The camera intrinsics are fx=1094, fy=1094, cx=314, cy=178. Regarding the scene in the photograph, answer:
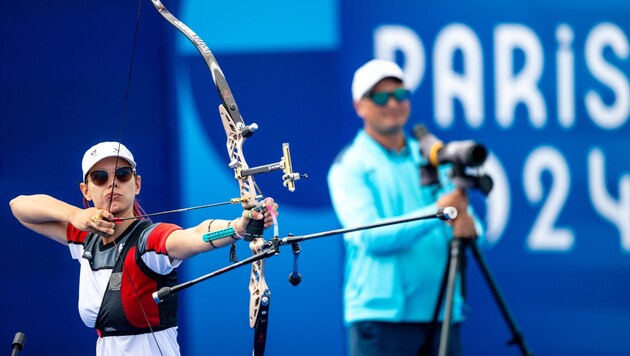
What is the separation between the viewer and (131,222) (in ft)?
10.5

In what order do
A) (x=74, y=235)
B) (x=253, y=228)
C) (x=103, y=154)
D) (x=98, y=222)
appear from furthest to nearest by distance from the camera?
(x=74, y=235), (x=103, y=154), (x=98, y=222), (x=253, y=228)

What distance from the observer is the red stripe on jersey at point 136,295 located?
3070 mm

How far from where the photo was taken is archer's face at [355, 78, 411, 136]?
140 inches

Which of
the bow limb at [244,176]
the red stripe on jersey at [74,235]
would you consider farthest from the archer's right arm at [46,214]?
the bow limb at [244,176]

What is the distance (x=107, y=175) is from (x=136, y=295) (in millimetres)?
365

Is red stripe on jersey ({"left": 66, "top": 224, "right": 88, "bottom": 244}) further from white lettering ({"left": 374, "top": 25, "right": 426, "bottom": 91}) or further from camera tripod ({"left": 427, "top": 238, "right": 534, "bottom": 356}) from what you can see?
white lettering ({"left": 374, "top": 25, "right": 426, "bottom": 91})

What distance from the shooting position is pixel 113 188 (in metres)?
3.13

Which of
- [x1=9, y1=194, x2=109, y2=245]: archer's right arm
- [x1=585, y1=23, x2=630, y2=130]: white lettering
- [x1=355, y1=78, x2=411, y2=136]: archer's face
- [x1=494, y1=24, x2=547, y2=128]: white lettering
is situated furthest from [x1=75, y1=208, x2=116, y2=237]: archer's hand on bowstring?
[x1=585, y1=23, x2=630, y2=130]: white lettering

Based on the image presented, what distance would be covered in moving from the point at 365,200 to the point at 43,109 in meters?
1.31

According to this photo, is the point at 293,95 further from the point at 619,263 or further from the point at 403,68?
the point at 619,263

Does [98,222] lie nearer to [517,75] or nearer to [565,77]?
[517,75]

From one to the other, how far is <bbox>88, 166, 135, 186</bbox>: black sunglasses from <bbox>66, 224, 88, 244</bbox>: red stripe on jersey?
0.21 m

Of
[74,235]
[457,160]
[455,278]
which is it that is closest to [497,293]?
[455,278]

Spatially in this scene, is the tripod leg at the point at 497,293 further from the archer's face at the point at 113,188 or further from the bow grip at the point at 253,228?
the archer's face at the point at 113,188
